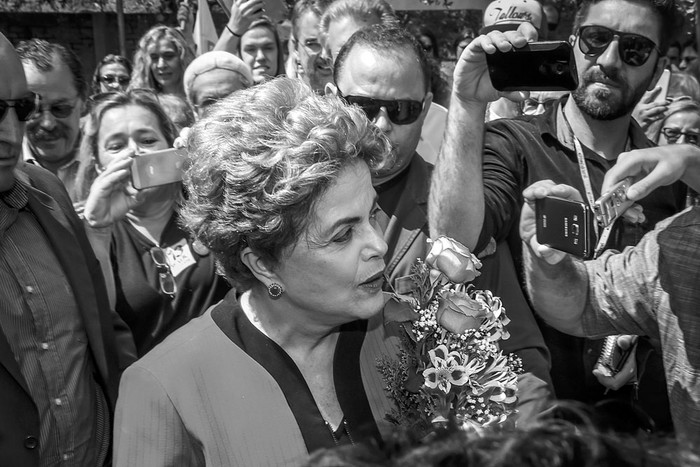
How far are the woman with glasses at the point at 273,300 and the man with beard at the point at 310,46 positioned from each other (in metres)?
→ 2.13

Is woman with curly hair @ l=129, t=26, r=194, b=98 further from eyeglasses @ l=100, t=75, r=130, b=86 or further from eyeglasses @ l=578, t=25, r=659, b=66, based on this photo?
eyeglasses @ l=578, t=25, r=659, b=66

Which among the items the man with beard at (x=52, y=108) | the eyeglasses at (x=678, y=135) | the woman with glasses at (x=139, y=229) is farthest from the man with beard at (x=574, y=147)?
the man with beard at (x=52, y=108)

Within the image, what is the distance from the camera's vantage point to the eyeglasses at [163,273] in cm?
297

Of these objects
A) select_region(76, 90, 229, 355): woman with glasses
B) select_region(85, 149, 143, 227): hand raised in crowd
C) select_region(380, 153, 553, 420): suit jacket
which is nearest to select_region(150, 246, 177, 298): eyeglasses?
select_region(76, 90, 229, 355): woman with glasses

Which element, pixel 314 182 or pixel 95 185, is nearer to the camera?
pixel 314 182

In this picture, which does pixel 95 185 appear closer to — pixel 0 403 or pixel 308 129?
pixel 0 403

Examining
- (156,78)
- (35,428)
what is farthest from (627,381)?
(156,78)

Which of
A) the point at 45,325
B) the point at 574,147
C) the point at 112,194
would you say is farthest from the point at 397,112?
the point at 45,325

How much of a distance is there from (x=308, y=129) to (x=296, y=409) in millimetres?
656

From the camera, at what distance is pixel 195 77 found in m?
4.04

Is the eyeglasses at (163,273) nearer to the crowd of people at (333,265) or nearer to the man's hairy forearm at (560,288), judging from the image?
the crowd of people at (333,265)

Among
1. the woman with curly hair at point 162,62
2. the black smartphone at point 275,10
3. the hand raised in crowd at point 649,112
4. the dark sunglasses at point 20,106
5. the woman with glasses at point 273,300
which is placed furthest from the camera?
the woman with curly hair at point 162,62

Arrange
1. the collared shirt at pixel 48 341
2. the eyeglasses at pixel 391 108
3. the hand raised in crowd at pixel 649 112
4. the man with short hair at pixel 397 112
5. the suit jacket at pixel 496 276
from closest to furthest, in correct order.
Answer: the suit jacket at pixel 496 276 → the collared shirt at pixel 48 341 → the man with short hair at pixel 397 112 → the eyeglasses at pixel 391 108 → the hand raised in crowd at pixel 649 112

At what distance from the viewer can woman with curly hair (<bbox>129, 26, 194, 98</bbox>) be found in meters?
5.20
